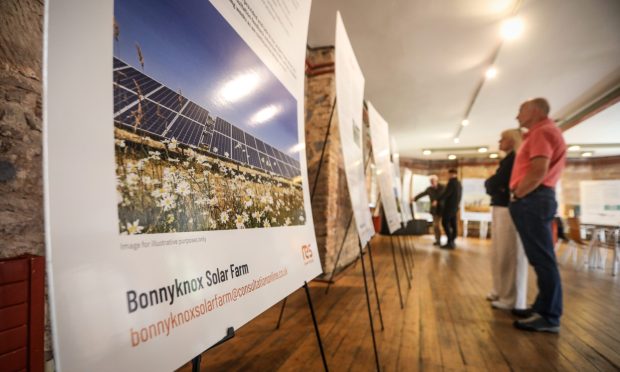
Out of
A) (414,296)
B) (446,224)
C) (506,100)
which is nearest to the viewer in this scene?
(414,296)

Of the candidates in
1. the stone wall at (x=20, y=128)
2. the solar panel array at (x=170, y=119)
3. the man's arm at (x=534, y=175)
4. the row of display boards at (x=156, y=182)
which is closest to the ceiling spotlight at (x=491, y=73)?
the man's arm at (x=534, y=175)

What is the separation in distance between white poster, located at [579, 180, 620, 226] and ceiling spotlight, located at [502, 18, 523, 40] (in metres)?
8.92

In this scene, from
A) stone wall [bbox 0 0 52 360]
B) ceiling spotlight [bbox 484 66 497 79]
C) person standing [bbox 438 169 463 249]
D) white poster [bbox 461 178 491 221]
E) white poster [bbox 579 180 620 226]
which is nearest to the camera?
stone wall [bbox 0 0 52 360]

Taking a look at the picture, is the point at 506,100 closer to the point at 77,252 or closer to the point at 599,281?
the point at 599,281

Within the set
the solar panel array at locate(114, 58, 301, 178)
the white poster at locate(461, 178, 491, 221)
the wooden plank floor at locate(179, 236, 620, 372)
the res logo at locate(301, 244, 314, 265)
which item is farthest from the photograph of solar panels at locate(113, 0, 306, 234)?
the white poster at locate(461, 178, 491, 221)

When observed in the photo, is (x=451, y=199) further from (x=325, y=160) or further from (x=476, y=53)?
(x=325, y=160)

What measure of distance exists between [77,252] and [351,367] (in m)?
1.33

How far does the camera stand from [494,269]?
2.32 m

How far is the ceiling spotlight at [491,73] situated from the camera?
402cm

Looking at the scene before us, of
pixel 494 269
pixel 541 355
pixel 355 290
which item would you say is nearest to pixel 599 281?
pixel 494 269

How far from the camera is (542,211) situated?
176 cm

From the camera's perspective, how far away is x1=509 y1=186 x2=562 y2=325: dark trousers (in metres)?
1.73

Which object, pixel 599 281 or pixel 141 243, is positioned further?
pixel 599 281

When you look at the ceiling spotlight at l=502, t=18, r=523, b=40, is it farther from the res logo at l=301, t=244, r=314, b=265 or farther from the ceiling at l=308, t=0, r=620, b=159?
the res logo at l=301, t=244, r=314, b=265
